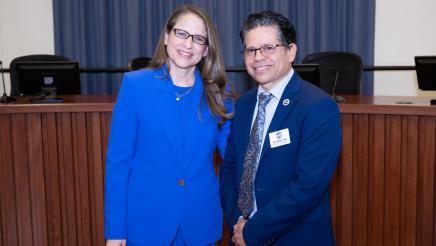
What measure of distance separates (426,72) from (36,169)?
2495 millimetres

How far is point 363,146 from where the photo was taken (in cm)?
283

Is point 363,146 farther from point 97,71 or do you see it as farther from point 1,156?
point 97,71

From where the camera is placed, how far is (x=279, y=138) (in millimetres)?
1635

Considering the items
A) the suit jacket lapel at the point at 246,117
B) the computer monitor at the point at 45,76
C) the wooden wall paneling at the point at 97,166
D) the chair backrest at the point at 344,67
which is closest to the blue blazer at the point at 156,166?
the suit jacket lapel at the point at 246,117

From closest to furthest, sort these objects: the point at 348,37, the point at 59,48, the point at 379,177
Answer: the point at 379,177 < the point at 348,37 < the point at 59,48

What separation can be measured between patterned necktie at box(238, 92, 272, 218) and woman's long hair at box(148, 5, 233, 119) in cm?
17

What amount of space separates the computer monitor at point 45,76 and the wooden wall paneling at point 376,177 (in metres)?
2.07

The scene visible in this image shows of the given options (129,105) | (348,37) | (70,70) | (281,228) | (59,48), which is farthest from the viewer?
(59,48)


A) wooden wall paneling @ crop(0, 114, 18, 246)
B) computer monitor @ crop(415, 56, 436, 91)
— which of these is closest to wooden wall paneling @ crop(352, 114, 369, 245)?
computer monitor @ crop(415, 56, 436, 91)

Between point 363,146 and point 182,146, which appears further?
point 363,146

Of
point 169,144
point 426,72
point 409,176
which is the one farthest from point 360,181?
point 169,144

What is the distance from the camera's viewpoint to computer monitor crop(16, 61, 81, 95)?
3.49m

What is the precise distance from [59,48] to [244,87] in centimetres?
221

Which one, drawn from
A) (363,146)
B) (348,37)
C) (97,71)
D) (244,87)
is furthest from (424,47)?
(97,71)
